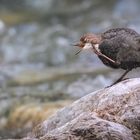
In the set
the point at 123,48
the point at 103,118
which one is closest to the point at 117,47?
the point at 123,48

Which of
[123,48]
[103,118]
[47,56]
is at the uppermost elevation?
[47,56]

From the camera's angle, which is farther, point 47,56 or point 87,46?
point 47,56

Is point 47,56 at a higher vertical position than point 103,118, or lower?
higher

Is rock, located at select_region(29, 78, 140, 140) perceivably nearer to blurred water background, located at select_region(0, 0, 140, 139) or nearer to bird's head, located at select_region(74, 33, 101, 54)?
bird's head, located at select_region(74, 33, 101, 54)

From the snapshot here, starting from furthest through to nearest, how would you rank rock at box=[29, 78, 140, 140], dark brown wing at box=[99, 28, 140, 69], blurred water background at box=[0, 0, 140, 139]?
blurred water background at box=[0, 0, 140, 139], dark brown wing at box=[99, 28, 140, 69], rock at box=[29, 78, 140, 140]

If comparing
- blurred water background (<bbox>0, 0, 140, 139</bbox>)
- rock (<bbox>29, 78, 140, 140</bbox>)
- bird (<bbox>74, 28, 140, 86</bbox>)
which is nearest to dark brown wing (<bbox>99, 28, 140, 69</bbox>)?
bird (<bbox>74, 28, 140, 86</bbox>)

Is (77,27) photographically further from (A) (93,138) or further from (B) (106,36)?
(A) (93,138)

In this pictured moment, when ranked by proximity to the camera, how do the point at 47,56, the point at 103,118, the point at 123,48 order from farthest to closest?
the point at 47,56
the point at 123,48
the point at 103,118

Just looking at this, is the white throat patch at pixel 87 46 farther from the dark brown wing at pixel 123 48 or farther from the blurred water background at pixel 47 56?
the blurred water background at pixel 47 56

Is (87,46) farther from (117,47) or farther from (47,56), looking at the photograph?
(47,56)
